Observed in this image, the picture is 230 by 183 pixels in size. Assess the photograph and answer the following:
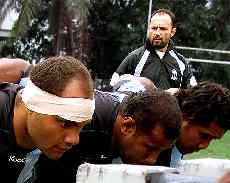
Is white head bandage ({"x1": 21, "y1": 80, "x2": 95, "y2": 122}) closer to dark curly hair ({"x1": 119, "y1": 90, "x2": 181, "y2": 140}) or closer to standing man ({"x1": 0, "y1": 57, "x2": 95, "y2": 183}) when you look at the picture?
standing man ({"x1": 0, "y1": 57, "x2": 95, "y2": 183})

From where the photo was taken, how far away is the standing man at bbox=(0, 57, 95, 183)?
2.50 meters

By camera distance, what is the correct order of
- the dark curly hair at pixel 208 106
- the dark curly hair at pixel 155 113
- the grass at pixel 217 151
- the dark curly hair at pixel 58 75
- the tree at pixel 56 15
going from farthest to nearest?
1. the tree at pixel 56 15
2. the grass at pixel 217 151
3. the dark curly hair at pixel 208 106
4. the dark curly hair at pixel 155 113
5. the dark curly hair at pixel 58 75

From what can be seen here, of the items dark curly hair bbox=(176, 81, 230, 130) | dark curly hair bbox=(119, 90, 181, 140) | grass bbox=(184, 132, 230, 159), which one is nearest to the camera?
dark curly hair bbox=(119, 90, 181, 140)

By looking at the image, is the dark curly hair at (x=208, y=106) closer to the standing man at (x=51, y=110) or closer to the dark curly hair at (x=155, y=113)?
the dark curly hair at (x=155, y=113)

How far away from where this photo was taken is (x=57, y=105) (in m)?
2.51

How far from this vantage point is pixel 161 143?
2807mm

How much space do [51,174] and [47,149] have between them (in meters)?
0.34

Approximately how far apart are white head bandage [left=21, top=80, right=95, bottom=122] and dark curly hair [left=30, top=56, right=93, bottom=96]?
0.09ft

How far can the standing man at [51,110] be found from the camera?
2.50 m

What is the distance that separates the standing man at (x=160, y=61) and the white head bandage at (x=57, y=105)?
3.60m

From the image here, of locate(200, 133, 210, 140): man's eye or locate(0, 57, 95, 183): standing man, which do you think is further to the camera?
locate(200, 133, 210, 140): man's eye

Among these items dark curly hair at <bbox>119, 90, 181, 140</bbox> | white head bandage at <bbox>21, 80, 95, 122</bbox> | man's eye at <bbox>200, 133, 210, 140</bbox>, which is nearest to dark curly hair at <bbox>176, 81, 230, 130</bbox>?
man's eye at <bbox>200, 133, 210, 140</bbox>

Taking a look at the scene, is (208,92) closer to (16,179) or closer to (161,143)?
(161,143)

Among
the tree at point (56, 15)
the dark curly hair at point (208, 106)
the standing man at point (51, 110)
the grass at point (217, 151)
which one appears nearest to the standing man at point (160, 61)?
the dark curly hair at point (208, 106)
